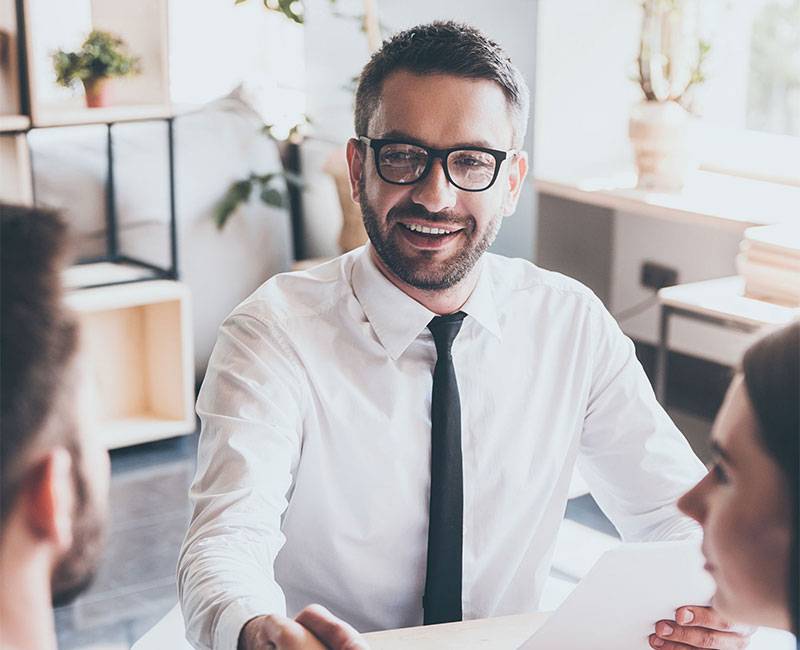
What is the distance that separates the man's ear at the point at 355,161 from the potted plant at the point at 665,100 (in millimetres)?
1965

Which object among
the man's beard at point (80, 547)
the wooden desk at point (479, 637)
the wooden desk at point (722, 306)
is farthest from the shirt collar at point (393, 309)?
the wooden desk at point (722, 306)

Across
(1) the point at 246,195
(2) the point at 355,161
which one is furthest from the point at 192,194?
(2) the point at 355,161

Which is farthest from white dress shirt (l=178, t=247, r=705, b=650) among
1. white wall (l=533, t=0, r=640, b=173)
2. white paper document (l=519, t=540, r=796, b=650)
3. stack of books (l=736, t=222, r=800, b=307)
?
white wall (l=533, t=0, r=640, b=173)

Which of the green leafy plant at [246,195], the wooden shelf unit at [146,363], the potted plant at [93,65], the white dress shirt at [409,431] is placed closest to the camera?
the white dress shirt at [409,431]

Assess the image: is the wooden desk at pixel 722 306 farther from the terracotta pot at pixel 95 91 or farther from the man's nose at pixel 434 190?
the terracotta pot at pixel 95 91

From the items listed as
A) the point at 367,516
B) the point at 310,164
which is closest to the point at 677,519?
the point at 367,516

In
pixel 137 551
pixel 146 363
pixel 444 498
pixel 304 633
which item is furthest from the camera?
pixel 146 363

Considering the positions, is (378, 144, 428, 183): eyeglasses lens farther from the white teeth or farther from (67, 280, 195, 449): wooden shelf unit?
(67, 280, 195, 449): wooden shelf unit

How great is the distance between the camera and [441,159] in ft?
5.27

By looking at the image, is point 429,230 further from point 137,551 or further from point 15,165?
point 15,165

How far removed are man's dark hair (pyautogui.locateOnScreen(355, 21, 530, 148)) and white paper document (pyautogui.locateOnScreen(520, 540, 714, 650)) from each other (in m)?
0.71

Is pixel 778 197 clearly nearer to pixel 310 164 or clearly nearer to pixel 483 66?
pixel 310 164

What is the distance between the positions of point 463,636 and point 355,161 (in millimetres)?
717

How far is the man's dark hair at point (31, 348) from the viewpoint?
0.72 metres
